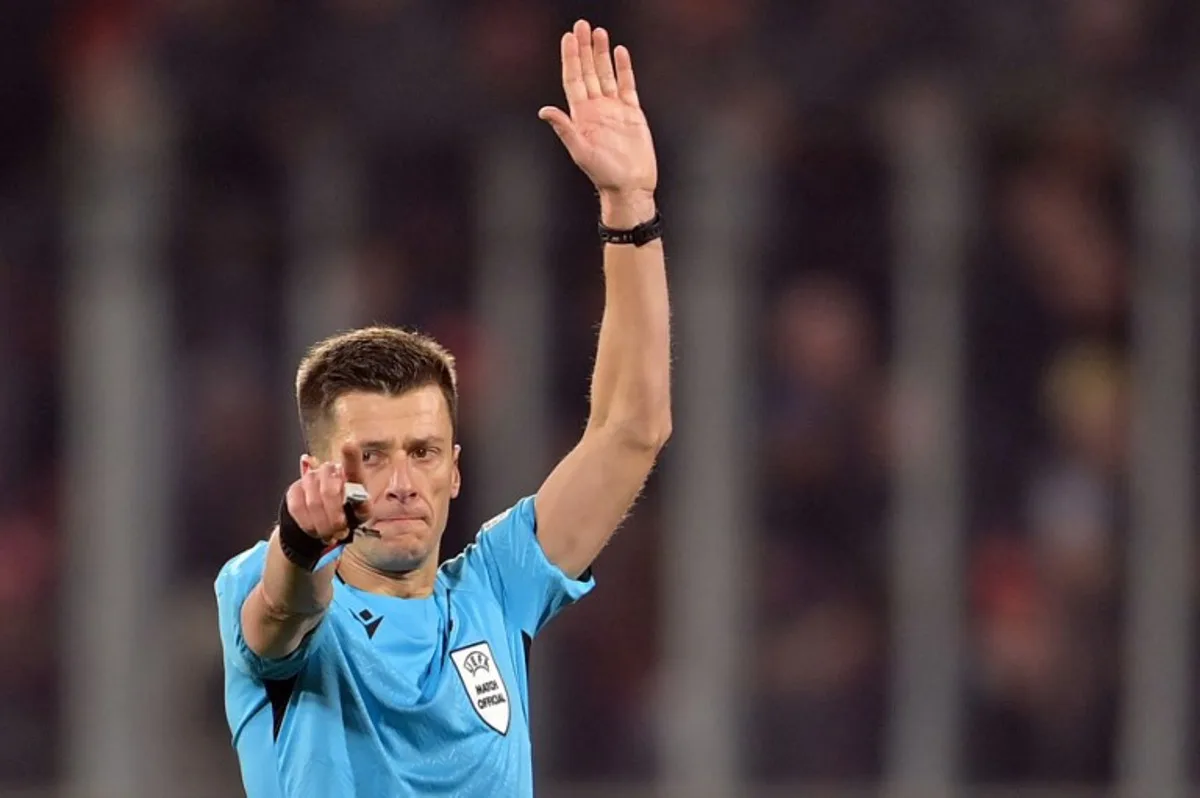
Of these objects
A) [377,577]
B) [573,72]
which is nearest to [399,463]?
[377,577]

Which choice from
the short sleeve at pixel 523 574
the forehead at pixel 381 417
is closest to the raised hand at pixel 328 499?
the forehead at pixel 381 417

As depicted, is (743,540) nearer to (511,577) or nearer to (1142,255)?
(1142,255)

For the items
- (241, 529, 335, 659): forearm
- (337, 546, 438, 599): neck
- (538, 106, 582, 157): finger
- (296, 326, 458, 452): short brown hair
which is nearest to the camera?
(241, 529, 335, 659): forearm

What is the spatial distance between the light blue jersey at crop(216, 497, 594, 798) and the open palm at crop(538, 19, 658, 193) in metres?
0.99

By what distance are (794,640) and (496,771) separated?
5.11 m

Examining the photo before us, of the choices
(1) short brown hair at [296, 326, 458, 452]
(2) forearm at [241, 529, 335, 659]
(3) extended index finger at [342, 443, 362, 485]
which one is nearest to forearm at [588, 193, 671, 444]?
(1) short brown hair at [296, 326, 458, 452]

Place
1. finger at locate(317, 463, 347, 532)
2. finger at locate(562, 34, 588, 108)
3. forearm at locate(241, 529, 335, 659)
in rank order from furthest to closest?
finger at locate(562, 34, 588, 108) < forearm at locate(241, 529, 335, 659) < finger at locate(317, 463, 347, 532)

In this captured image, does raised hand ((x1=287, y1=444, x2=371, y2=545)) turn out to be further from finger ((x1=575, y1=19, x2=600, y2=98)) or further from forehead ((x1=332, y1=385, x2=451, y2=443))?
finger ((x1=575, y1=19, x2=600, y2=98))

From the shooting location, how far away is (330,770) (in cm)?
448

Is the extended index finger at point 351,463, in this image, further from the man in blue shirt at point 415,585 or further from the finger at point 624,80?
the finger at point 624,80

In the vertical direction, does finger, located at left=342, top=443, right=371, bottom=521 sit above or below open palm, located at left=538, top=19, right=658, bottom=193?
below

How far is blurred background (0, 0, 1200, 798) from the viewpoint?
9359 mm

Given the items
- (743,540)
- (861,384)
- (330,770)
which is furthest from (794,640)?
(330,770)

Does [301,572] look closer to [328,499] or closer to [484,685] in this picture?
[328,499]
